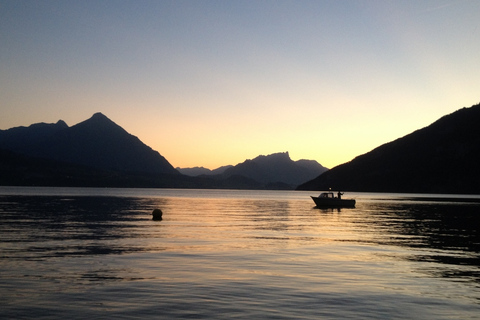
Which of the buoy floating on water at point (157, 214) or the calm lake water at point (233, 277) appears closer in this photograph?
the calm lake water at point (233, 277)

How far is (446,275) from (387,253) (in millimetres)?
9443

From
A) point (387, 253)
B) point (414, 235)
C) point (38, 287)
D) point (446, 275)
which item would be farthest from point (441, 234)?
point (38, 287)

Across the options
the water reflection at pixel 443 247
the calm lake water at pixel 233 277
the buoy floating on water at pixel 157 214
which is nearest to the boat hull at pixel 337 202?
the water reflection at pixel 443 247

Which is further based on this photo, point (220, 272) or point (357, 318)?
point (220, 272)

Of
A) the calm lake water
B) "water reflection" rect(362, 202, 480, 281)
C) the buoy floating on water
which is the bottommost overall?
"water reflection" rect(362, 202, 480, 281)

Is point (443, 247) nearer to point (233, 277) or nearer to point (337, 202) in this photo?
point (233, 277)

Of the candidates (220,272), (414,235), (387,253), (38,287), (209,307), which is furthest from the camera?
(414,235)

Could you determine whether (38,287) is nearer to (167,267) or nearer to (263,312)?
(167,267)

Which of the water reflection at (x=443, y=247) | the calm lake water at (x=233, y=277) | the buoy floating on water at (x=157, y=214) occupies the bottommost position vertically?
the water reflection at (x=443, y=247)

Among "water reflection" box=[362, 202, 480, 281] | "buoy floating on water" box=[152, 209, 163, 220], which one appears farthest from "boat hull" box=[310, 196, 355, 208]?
"buoy floating on water" box=[152, 209, 163, 220]

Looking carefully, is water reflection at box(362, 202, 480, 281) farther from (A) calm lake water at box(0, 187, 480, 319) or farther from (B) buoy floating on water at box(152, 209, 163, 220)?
(B) buoy floating on water at box(152, 209, 163, 220)

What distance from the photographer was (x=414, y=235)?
51344mm

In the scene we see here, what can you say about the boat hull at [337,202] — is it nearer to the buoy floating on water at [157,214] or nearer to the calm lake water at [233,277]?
the buoy floating on water at [157,214]

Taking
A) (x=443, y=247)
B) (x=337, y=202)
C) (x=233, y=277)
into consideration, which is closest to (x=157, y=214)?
(x=443, y=247)
